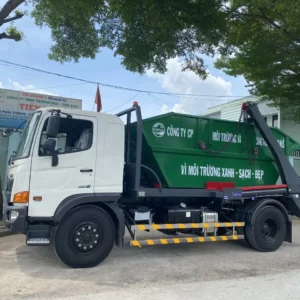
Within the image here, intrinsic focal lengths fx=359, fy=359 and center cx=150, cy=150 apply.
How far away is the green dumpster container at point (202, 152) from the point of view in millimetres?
7203

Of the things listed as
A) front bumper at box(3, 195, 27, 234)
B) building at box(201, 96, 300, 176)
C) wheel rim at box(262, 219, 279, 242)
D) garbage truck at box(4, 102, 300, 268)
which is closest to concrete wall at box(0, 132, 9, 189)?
garbage truck at box(4, 102, 300, 268)

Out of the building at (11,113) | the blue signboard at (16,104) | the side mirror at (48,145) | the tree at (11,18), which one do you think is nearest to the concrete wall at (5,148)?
the building at (11,113)

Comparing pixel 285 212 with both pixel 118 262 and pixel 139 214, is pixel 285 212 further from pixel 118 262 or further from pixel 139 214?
pixel 118 262

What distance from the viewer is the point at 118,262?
6734 millimetres

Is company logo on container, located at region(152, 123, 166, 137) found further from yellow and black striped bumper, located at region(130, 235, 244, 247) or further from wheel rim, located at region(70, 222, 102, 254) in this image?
wheel rim, located at region(70, 222, 102, 254)

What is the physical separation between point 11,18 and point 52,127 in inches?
213

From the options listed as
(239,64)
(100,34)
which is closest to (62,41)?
(100,34)

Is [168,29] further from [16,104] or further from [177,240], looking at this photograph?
[16,104]

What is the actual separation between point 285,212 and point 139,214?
3.59 m

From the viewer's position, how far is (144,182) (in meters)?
7.31

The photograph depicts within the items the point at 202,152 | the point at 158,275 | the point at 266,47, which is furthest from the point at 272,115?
the point at 158,275

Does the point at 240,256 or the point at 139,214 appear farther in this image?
the point at 240,256

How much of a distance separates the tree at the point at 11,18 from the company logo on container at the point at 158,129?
15.2 feet

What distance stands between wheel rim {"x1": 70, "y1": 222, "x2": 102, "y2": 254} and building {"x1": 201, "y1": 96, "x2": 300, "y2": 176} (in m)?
10.3
